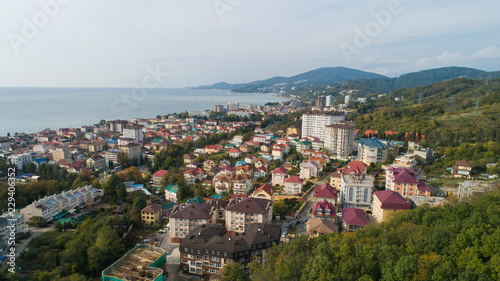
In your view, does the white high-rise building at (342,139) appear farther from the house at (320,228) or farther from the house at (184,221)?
the house at (184,221)

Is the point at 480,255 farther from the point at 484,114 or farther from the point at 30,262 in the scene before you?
the point at 484,114

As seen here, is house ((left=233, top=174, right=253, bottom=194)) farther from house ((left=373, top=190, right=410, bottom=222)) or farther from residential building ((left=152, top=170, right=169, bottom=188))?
house ((left=373, top=190, right=410, bottom=222))

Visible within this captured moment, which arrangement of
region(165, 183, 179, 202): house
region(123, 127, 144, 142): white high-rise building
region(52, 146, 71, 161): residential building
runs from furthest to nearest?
region(123, 127, 144, 142): white high-rise building → region(52, 146, 71, 161): residential building → region(165, 183, 179, 202): house

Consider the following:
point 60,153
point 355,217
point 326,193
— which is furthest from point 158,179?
point 355,217

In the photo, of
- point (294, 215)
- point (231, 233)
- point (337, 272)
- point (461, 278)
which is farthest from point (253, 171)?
point (461, 278)

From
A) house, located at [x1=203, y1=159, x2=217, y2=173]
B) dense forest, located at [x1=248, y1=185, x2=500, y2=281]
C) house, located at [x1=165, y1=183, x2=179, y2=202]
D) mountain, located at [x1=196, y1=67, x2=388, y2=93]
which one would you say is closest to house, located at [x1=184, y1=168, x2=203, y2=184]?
house, located at [x1=203, y1=159, x2=217, y2=173]

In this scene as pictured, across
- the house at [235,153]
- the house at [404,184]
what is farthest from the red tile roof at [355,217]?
the house at [235,153]

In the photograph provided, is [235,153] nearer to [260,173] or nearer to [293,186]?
[260,173]
